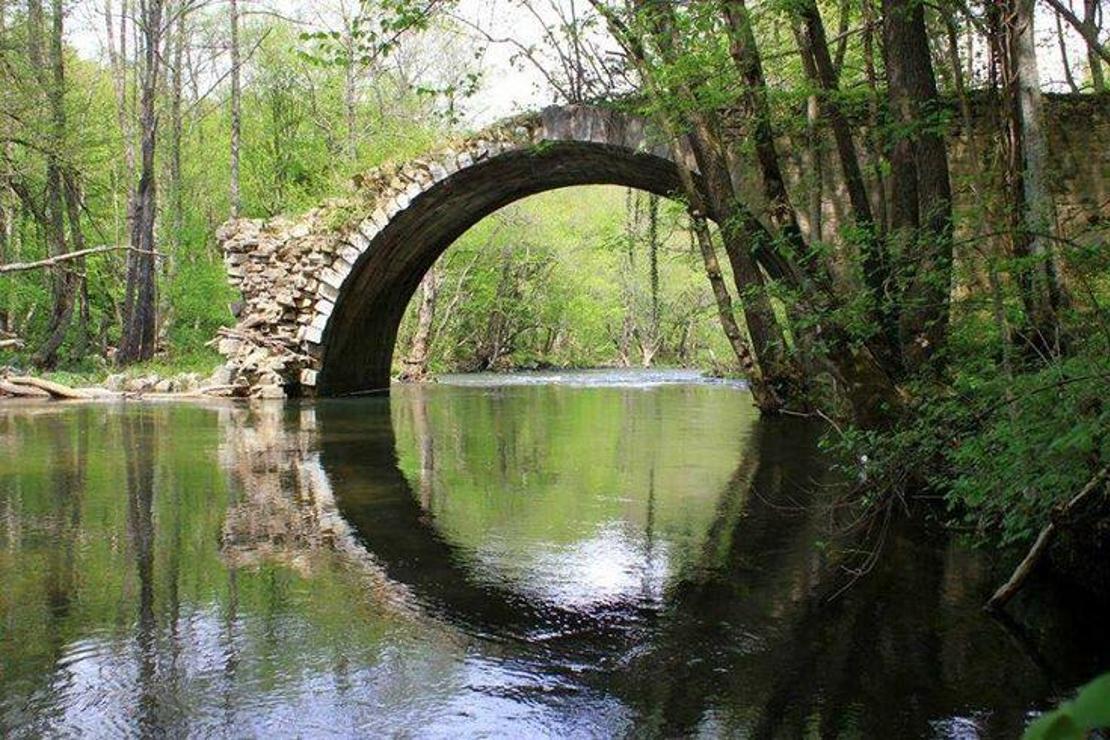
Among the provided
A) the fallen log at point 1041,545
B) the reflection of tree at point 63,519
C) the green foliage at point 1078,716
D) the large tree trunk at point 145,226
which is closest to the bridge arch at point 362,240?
Answer: the reflection of tree at point 63,519

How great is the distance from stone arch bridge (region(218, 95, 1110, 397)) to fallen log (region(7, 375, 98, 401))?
8.24ft

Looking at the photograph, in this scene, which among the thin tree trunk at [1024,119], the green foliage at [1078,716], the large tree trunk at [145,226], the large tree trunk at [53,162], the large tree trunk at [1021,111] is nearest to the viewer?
the green foliage at [1078,716]

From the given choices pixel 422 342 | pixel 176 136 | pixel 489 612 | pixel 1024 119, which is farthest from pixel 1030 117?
pixel 176 136

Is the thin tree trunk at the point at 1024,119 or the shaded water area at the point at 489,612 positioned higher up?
the thin tree trunk at the point at 1024,119

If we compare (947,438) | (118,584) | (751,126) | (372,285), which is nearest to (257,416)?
(372,285)

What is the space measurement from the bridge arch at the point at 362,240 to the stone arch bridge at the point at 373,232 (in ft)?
0.06

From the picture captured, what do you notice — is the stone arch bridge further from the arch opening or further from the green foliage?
the green foliage

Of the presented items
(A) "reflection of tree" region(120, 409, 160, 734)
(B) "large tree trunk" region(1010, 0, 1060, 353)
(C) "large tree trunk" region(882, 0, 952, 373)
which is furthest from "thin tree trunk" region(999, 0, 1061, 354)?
(A) "reflection of tree" region(120, 409, 160, 734)

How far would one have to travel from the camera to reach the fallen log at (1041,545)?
3.59 meters

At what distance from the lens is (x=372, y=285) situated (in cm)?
1772

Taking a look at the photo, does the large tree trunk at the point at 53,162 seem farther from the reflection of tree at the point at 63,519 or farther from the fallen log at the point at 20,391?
the reflection of tree at the point at 63,519

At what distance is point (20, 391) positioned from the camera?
16875 mm

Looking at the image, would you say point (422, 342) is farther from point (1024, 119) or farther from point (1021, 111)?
point (1024, 119)

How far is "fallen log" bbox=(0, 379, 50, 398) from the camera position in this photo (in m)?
16.8
